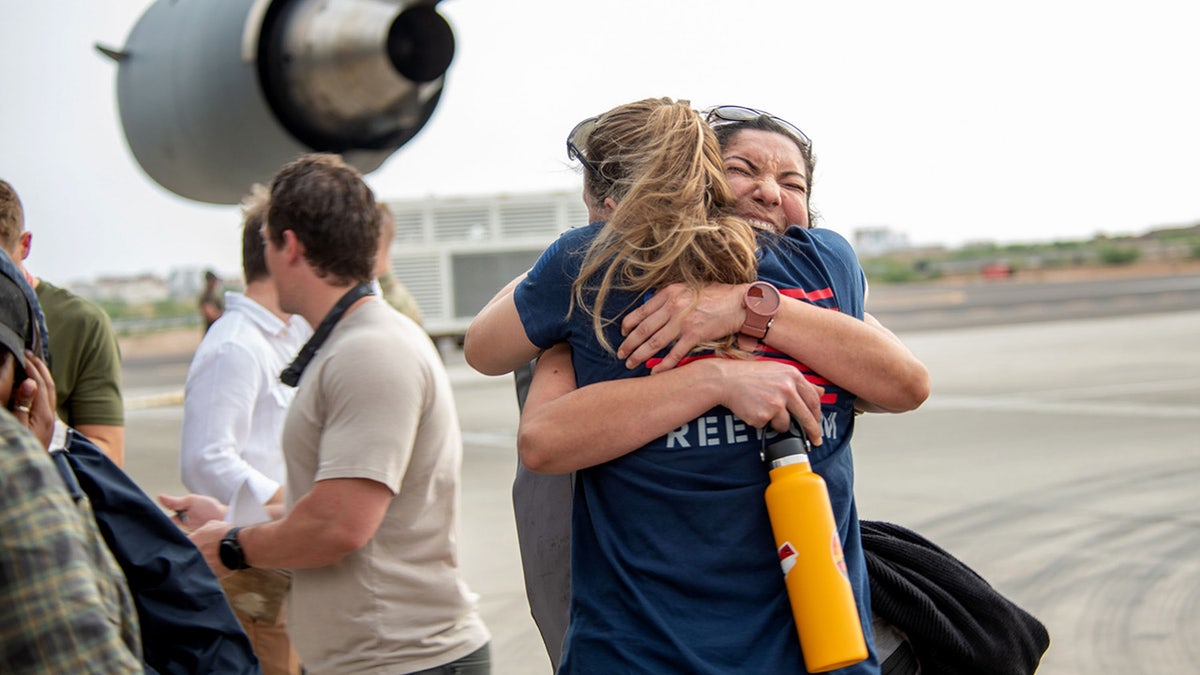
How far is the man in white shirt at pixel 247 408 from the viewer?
105 inches

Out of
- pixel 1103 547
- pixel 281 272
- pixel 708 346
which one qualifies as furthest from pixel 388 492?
pixel 1103 547

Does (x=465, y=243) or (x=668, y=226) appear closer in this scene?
(x=668, y=226)

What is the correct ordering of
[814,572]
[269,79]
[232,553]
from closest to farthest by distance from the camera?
[814,572] < [232,553] < [269,79]

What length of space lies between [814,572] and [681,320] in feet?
1.29

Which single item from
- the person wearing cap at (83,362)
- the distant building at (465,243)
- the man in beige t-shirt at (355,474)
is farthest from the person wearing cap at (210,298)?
the man in beige t-shirt at (355,474)

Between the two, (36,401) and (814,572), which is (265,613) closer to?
(36,401)

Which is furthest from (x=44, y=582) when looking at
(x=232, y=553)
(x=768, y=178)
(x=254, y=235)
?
(x=254, y=235)

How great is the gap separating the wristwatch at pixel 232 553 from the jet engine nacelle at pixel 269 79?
1670 mm

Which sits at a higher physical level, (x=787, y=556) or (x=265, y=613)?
(x=787, y=556)

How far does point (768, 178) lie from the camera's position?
168 centimetres

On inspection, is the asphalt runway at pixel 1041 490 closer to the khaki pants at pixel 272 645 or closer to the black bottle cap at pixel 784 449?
the khaki pants at pixel 272 645

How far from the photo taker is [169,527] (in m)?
1.52

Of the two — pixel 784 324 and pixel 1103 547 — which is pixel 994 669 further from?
pixel 1103 547

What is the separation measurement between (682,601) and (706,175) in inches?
24.3
